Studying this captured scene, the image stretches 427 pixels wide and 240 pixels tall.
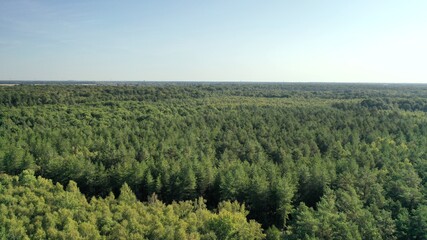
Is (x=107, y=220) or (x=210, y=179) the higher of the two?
(x=107, y=220)

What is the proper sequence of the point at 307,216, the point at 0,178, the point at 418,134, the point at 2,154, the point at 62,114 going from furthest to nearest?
the point at 62,114 < the point at 418,134 < the point at 2,154 < the point at 0,178 < the point at 307,216

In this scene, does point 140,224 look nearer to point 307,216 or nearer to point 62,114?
point 307,216

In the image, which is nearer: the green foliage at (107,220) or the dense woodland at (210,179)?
the green foliage at (107,220)

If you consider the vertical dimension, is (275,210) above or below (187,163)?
below

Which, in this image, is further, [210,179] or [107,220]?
[210,179]

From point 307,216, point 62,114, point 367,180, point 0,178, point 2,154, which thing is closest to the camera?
point 307,216

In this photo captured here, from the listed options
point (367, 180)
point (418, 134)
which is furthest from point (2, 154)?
point (418, 134)

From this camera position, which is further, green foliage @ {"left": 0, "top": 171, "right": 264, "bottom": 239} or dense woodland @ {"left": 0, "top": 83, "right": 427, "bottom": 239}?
dense woodland @ {"left": 0, "top": 83, "right": 427, "bottom": 239}

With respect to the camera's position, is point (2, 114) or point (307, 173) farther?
point (2, 114)
